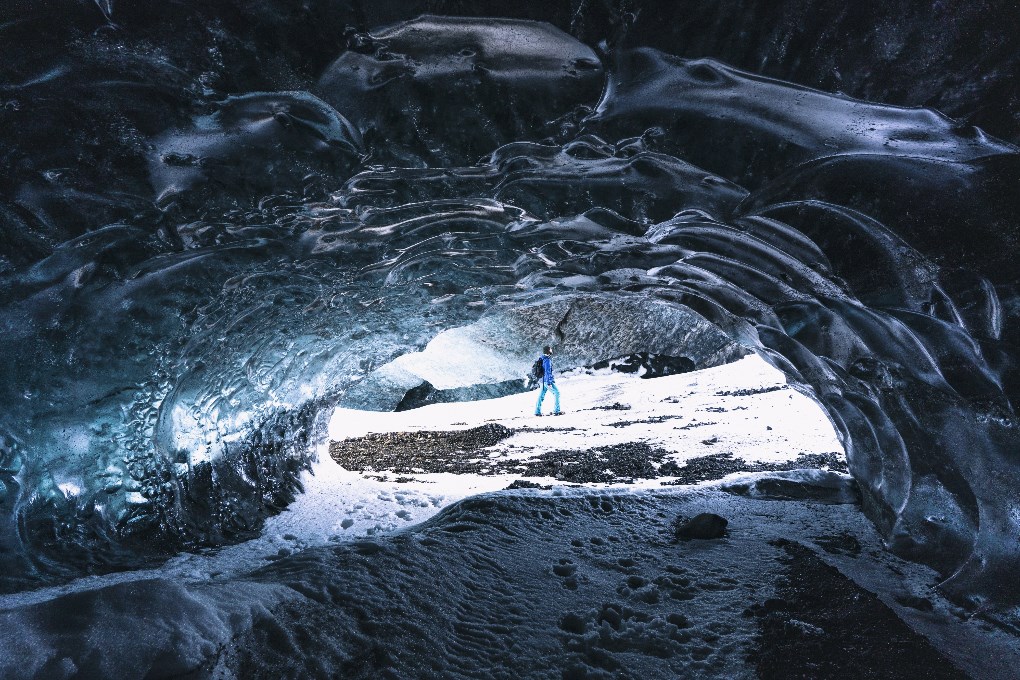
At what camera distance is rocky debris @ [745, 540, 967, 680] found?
191cm

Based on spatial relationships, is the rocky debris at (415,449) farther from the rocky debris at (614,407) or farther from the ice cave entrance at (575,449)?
the rocky debris at (614,407)

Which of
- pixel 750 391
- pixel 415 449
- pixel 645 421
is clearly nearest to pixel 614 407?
pixel 645 421

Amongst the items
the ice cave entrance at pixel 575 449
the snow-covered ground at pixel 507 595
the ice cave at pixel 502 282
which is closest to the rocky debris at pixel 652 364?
the ice cave entrance at pixel 575 449

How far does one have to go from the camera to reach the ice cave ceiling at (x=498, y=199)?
1732 millimetres

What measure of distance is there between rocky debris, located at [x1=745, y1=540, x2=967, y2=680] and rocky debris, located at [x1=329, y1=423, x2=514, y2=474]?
3.59 meters

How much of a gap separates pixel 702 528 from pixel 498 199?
7.54 ft

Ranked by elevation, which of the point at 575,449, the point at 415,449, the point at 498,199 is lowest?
the point at 415,449

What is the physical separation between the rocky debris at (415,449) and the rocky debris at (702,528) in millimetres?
2716

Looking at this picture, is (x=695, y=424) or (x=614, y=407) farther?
(x=614, y=407)

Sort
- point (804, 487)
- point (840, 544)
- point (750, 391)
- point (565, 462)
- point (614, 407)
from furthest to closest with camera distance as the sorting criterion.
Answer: point (614, 407), point (750, 391), point (565, 462), point (804, 487), point (840, 544)

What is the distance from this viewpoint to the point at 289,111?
1.93 m

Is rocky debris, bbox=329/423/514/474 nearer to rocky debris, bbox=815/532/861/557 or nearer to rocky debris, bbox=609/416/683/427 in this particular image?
rocky debris, bbox=609/416/683/427

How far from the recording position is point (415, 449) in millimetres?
7242

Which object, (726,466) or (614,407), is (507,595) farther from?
(614,407)
